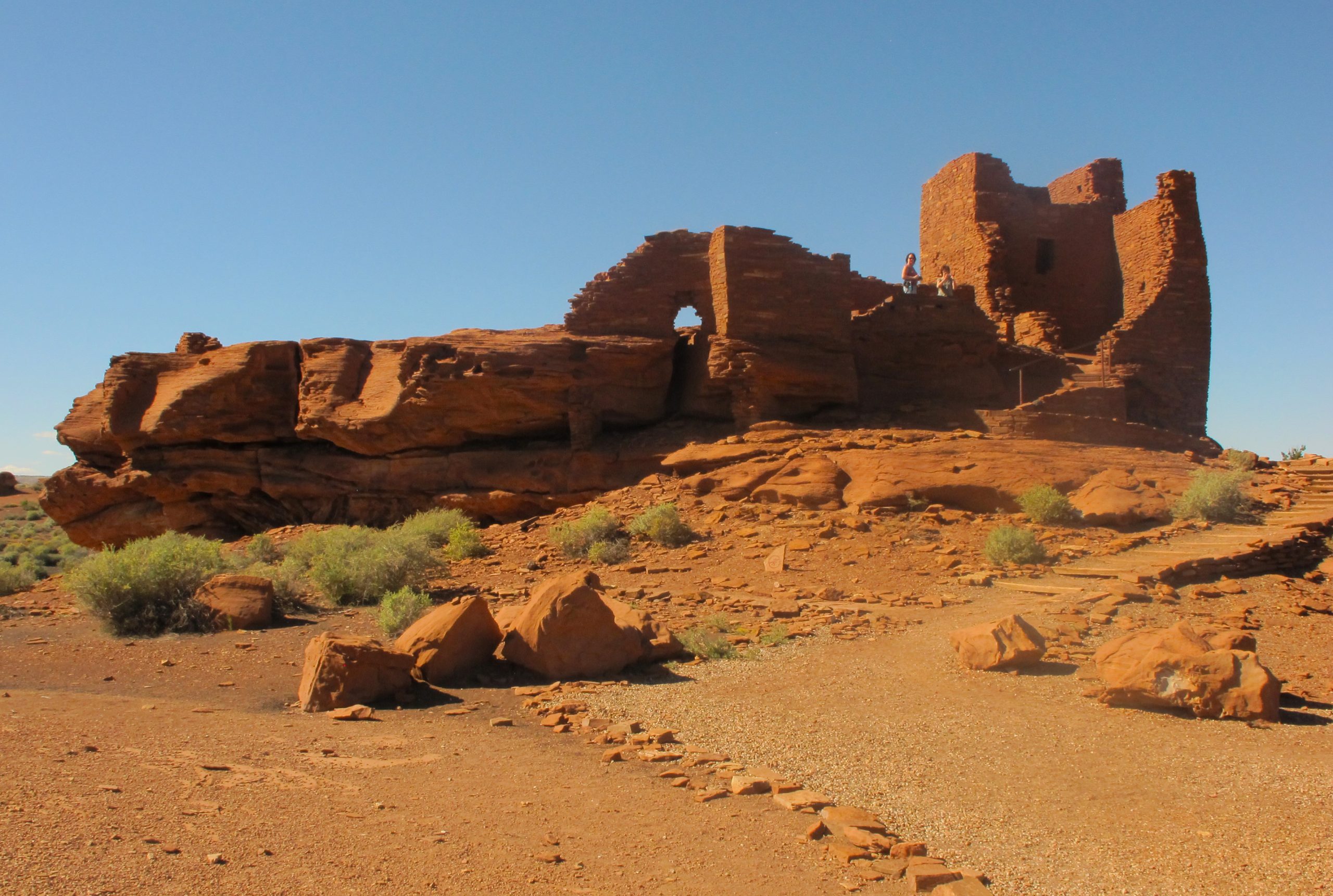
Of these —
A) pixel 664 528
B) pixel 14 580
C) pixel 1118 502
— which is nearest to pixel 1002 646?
pixel 1118 502

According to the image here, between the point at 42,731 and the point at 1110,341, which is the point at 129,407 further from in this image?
the point at 1110,341

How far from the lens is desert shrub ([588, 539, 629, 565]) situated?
13695 millimetres

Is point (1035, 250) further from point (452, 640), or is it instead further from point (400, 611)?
point (452, 640)

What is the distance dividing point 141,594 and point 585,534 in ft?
19.5

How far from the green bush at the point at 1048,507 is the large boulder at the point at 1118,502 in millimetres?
235

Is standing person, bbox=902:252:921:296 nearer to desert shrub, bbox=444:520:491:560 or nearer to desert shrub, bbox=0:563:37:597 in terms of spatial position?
desert shrub, bbox=444:520:491:560

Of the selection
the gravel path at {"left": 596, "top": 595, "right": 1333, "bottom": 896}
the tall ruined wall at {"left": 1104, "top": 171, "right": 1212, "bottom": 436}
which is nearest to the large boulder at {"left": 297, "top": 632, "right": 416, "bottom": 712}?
the gravel path at {"left": 596, "top": 595, "right": 1333, "bottom": 896}

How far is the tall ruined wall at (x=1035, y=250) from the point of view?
21672mm

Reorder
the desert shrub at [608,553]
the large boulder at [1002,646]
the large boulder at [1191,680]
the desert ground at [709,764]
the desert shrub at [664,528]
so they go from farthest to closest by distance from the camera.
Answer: the desert shrub at [664,528] → the desert shrub at [608,553] → the large boulder at [1002,646] → the large boulder at [1191,680] → the desert ground at [709,764]

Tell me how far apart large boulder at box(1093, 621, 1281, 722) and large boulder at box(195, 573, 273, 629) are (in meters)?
8.97

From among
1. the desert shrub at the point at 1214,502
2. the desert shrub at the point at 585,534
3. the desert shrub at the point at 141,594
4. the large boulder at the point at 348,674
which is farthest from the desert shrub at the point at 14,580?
the desert shrub at the point at 1214,502

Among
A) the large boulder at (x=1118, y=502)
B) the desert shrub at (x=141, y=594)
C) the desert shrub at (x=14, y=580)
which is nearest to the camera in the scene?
the desert shrub at (x=141, y=594)

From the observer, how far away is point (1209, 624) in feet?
29.5

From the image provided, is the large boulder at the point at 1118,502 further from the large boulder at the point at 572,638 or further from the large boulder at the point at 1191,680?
the large boulder at the point at 572,638
